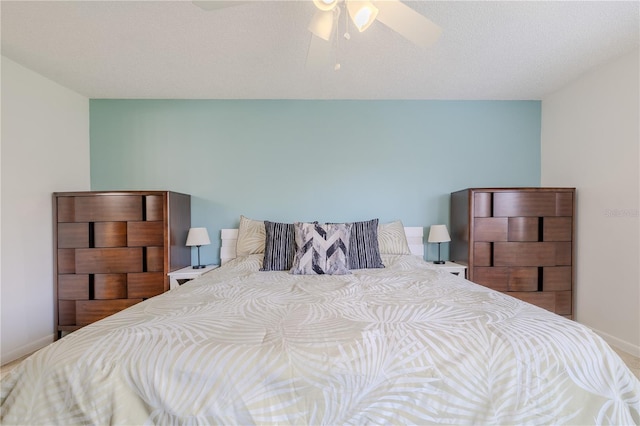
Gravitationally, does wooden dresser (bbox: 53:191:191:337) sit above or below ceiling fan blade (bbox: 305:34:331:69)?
below

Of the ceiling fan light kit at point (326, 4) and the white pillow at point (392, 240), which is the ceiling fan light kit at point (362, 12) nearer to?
the ceiling fan light kit at point (326, 4)

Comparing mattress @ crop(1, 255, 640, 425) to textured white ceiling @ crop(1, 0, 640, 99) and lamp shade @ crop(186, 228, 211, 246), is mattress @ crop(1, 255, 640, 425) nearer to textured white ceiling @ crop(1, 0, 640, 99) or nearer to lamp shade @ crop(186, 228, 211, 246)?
textured white ceiling @ crop(1, 0, 640, 99)

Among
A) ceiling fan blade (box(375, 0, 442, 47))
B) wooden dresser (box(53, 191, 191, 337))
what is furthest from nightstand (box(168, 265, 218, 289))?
ceiling fan blade (box(375, 0, 442, 47))

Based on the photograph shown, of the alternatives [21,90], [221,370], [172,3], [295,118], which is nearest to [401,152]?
[295,118]

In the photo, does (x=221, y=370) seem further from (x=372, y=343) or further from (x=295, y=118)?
(x=295, y=118)

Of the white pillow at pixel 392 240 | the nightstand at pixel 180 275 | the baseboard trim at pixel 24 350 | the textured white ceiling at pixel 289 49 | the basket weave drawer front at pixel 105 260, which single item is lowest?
the baseboard trim at pixel 24 350

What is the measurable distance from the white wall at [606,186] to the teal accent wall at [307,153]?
455 millimetres

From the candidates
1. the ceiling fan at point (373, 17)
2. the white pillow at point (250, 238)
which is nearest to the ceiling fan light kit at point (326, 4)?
the ceiling fan at point (373, 17)

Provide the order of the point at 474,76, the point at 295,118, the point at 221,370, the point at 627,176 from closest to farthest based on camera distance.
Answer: the point at 221,370 → the point at 627,176 → the point at 474,76 → the point at 295,118

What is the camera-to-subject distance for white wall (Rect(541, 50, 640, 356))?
7.14 feet

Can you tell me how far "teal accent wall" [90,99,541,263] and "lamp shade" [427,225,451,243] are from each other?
0.23 metres

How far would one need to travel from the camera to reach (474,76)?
8.13 ft

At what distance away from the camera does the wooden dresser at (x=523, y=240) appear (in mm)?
2564

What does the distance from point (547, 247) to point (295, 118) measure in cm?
274
